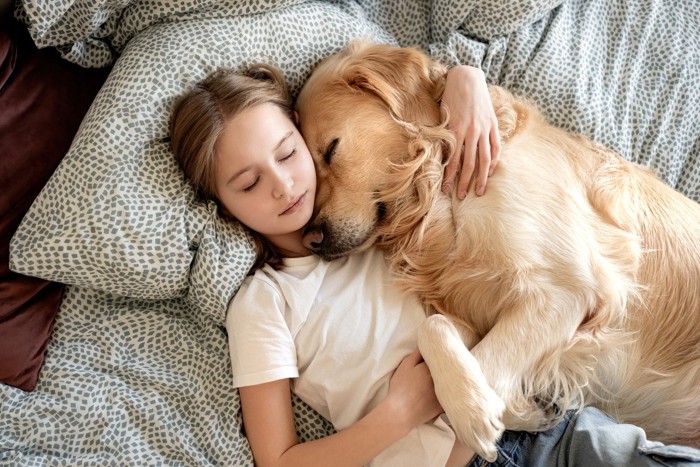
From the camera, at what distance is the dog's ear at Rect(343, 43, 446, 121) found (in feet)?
6.94

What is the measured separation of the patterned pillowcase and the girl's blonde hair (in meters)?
0.04

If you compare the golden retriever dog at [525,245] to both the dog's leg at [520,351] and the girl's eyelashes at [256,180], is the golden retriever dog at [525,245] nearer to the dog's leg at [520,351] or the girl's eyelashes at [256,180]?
the dog's leg at [520,351]

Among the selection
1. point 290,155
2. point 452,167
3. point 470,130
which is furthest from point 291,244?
point 470,130

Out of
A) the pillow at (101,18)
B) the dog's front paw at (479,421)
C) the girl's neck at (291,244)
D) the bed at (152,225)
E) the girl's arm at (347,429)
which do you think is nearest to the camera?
the dog's front paw at (479,421)

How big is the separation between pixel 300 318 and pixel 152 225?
546mm

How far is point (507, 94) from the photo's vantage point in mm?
2314

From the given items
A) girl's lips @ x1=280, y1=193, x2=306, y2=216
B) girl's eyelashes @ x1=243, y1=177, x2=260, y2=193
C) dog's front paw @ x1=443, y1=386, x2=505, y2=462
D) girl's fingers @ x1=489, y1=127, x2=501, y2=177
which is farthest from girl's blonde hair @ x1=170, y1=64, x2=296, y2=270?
dog's front paw @ x1=443, y1=386, x2=505, y2=462

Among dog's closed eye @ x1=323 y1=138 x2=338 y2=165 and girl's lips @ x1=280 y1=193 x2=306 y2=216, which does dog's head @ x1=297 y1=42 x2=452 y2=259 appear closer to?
dog's closed eye @ x1=323 y1=138 x2=338 y2=165

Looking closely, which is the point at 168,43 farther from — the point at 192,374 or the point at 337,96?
the point at 192,374

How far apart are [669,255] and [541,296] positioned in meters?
0.52

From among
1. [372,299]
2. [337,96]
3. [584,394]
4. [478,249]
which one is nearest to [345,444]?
[372,299]

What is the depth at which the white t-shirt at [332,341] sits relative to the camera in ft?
6.25

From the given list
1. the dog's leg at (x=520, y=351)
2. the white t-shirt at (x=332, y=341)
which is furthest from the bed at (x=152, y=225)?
the dog's leg at (x=520, y=351)

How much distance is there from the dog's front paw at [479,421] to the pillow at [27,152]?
4.25 ft
